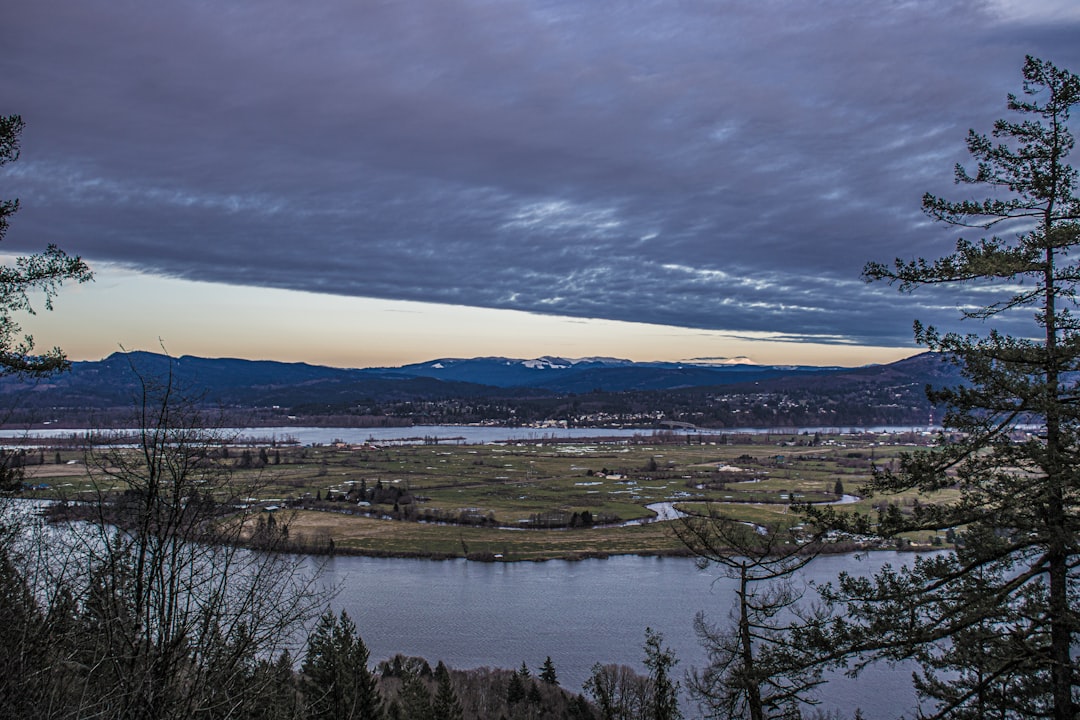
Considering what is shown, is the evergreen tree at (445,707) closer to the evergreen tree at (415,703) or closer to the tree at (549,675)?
the evergreen tree at (415,703)

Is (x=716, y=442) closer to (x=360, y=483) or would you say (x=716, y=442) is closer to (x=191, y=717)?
(x=360, y=483)

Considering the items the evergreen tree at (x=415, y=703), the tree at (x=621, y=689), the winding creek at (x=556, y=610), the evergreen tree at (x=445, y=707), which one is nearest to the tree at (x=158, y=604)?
the evergreen tree at (x=415, y=703)

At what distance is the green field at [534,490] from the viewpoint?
3300cm

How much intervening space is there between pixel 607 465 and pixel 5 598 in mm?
62076

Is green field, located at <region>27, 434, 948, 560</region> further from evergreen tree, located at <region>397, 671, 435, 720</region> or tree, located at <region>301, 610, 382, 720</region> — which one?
evergreen tree, located at <region>397, 671, 435, 720</region>

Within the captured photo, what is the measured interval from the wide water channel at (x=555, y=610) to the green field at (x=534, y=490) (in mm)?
2707

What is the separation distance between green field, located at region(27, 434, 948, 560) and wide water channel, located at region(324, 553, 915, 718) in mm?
2707

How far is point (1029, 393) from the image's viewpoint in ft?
17.2

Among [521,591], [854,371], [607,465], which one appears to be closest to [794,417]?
[854,371]

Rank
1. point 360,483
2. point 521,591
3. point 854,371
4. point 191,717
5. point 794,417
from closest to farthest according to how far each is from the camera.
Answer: point 191,717, point 521,591, point 360,483, point 794,417, point 854,371

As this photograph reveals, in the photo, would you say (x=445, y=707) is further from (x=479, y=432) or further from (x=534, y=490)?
(x=479, y=432)

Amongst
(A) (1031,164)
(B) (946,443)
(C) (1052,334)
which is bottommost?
(B) (946,443)

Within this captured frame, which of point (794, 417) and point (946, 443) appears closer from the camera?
point (946, 443)

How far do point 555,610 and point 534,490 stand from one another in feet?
88.7
